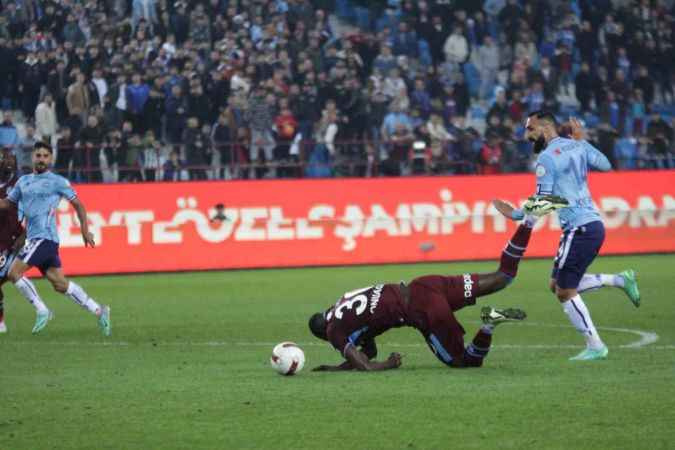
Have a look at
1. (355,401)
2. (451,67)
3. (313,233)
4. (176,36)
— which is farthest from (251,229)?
(355,401)

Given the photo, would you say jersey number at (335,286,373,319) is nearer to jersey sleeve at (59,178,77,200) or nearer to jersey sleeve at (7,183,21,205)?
jersey sleeve at (59,178,77,200)

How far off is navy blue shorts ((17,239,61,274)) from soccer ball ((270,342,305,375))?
210 inches

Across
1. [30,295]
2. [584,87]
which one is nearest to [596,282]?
[30,295]

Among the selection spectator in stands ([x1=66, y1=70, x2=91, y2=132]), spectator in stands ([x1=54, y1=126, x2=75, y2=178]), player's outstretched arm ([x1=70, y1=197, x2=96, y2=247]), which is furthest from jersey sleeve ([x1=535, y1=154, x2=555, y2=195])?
spectator in stands ([x1=66, y1=70, x2=91, y2=132])

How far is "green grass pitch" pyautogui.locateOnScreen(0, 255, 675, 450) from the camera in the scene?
788 centimetres

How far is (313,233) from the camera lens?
1002 inches

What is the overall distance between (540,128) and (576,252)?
1.10 meters

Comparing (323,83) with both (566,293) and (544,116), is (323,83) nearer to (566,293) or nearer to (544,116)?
(544,116)

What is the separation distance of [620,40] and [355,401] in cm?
2351

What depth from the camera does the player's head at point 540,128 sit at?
38.0 ft

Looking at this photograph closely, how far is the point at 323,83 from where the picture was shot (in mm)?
27547

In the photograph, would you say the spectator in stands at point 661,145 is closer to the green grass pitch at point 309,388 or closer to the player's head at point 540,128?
the green grass pitch at point 309,388

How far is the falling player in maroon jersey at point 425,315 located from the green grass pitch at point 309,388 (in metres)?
0.21

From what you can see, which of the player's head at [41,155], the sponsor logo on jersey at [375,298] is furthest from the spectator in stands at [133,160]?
the sponsor logo on jersey at [375,298]
